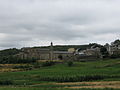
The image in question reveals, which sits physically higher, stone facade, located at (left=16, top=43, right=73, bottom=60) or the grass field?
stone facade, located at (left=16, top=43, right=73, bottom=60)

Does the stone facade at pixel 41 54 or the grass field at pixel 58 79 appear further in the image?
the stone facade at pixel 41 54

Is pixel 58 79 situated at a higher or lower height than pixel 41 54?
lower

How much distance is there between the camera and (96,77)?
41812 millimetres

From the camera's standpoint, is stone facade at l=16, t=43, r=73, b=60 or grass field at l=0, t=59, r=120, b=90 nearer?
grass field at l=0, t=59, r=120, b=90

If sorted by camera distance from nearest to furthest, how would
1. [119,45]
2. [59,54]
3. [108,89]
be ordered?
[108,89] → [119,45] → [59,54]

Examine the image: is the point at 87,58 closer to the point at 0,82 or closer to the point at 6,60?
the point at 6,60

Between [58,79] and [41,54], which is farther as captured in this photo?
[41,54]

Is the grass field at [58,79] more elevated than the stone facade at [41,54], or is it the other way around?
the stone facade at [41,54]

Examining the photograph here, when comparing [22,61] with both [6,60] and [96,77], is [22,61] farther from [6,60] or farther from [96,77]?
[96,77]

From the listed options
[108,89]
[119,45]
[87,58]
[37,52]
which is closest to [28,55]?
[37,52]

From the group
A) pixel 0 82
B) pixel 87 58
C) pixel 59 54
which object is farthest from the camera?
pixel 59 54

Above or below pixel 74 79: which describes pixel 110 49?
above

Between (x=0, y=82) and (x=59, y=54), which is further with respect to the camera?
(x=59, y=54)

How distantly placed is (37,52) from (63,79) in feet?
302
